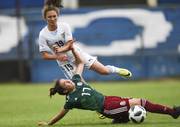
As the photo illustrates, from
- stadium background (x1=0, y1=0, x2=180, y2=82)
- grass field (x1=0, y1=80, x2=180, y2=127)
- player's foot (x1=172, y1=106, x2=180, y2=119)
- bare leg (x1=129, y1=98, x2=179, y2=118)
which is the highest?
bare leg (x1=129, y1=98, x2=179, y2=118)

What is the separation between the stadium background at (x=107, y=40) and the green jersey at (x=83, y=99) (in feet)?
50.0

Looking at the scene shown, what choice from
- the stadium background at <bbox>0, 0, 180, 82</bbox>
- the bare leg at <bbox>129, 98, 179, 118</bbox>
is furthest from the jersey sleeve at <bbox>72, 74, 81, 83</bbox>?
the stadium background at <bbox>0, 0, 180, 82</bbox>

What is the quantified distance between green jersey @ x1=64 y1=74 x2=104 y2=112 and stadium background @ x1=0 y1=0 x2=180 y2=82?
15.3 m

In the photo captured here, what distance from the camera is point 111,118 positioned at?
12688 millimetres

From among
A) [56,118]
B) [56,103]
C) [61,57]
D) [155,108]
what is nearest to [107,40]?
[56,103]

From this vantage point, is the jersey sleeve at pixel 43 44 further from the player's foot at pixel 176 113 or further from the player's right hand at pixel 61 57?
the player's foot at pixel 176 113

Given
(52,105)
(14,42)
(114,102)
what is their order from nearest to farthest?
1. (114,102)
2. (52,105)
3. (14,42)

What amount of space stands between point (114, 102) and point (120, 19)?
53.0ft

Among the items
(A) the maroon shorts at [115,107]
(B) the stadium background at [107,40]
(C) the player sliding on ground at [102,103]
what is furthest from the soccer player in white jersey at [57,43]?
(B) the stadium background at [107,40]

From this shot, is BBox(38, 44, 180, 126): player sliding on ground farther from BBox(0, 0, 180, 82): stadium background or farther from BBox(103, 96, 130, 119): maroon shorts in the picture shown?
BBox(0, 0, 180, 82): stadium background

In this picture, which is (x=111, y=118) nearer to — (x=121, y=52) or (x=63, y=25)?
(x=63, y=25)

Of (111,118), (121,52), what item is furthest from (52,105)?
(121,52)

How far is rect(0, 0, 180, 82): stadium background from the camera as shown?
28000 millimetres

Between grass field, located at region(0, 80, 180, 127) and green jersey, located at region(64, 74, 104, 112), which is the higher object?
green jersey, located at region(64, 74, 104, 112)
